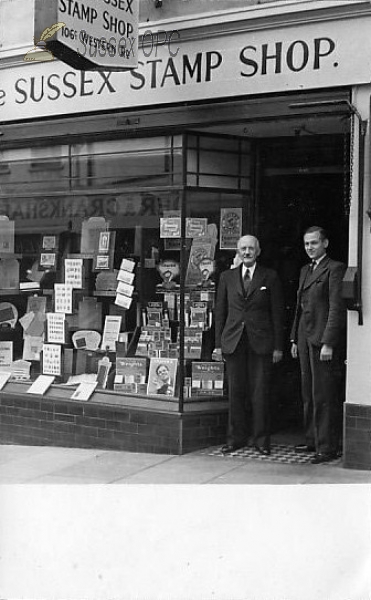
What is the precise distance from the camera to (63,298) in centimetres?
927

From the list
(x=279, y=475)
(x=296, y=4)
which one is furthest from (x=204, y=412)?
(x=296, y=4)

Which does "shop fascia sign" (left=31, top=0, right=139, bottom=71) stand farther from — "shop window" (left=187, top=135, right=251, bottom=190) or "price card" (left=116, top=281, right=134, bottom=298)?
"price card" (left=116, top=281, right=134, bottom=298)

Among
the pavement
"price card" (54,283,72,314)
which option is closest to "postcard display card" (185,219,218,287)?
"price card" (54,283,72,314)

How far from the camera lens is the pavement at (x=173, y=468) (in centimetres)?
759

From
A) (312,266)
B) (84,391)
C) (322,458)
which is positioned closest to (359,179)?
(312,266)

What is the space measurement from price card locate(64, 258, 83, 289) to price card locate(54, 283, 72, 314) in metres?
0.06

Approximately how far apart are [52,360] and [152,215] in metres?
1.96

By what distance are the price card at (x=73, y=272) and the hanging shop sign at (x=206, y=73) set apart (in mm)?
1507

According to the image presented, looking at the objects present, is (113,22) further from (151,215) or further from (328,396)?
(328,396)

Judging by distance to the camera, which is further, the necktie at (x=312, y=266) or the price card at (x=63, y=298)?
the price card at (x=63, y=298)

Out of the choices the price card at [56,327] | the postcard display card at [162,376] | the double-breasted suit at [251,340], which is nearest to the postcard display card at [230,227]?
the double-breasted suit at [251,340]

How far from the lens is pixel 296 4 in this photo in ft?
24.8

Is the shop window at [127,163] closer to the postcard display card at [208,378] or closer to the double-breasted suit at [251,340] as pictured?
the double-breasted suit at [251,340]
